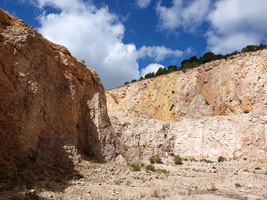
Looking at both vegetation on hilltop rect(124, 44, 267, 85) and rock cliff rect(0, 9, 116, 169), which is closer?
rock cliff rect(0, 9, 116, 169)

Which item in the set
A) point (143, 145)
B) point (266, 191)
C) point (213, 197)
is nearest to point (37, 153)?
point (213, 197)

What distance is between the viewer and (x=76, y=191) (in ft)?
29.8

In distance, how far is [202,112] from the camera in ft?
112

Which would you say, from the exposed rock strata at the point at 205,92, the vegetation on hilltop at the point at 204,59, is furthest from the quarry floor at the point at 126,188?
the vegetation on hilltop at the point at 204,59

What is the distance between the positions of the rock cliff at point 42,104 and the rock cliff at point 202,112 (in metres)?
7.26

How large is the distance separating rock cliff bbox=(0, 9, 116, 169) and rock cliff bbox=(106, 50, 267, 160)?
7263 mm

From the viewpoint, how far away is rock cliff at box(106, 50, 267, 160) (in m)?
24.5

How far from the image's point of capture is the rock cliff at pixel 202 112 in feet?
80.3

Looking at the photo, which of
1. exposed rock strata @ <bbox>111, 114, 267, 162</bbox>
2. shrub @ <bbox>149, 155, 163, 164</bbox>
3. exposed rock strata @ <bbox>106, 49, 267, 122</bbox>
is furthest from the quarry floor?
exposed rock strata @ <bbox>106, 49, 267, 122</bbox>

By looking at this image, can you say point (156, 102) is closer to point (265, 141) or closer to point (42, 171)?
point (265, 141)

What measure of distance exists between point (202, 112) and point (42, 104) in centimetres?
2565

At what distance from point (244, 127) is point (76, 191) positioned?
20.5 metres

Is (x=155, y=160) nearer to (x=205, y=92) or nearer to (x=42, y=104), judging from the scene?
(x=42, y=104)

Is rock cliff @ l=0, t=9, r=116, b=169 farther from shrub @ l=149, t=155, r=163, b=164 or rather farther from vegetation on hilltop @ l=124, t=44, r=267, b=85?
vegetation on hilltop @ l=124, t=44, r=267, b=85
